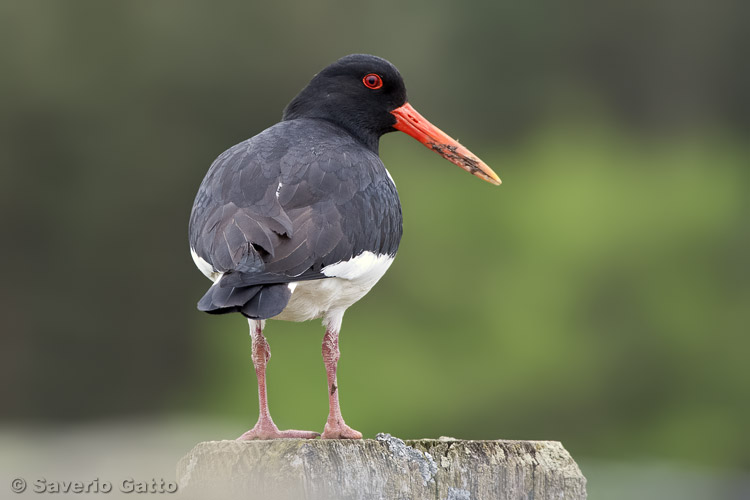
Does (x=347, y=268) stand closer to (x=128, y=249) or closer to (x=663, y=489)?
(x=663, y=489)

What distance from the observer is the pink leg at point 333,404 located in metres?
6.96

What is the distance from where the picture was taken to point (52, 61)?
26359mm

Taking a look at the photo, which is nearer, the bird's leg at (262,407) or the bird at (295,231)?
the bird at (295,231)

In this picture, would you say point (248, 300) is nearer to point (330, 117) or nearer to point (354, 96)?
point (330, 117)

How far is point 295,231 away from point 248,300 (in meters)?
0.65

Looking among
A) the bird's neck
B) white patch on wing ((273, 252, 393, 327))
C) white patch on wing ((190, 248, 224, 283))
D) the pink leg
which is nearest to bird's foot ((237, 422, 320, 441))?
the pink leg

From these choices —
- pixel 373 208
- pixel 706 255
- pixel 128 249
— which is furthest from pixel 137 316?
pixel 373 208

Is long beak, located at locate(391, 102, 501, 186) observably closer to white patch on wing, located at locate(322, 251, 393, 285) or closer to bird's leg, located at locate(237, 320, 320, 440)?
white patch on wing, located at locate(322, 251, 393, 285)

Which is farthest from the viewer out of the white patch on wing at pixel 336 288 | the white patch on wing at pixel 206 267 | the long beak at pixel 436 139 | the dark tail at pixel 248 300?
the long beak at pixel 436 139

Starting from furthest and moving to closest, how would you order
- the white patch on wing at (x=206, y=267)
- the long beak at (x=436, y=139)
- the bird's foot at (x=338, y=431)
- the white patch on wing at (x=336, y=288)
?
Result: the long beak at (x=436, y=139) < the bird's foot at (x=338, y=431) < the white patch on wing at (x=336, y=288) < the white patch on wing at (x=206, y=267)

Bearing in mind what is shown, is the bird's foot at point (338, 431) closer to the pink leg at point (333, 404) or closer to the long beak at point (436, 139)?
the pink leg at point (333, 404)

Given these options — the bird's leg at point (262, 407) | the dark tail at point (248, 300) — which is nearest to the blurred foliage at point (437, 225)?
the bird's leg at point (262, 407)

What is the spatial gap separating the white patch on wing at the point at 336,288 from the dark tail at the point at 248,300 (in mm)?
445

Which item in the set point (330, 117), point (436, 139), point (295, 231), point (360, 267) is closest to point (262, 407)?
point (360, 267)
